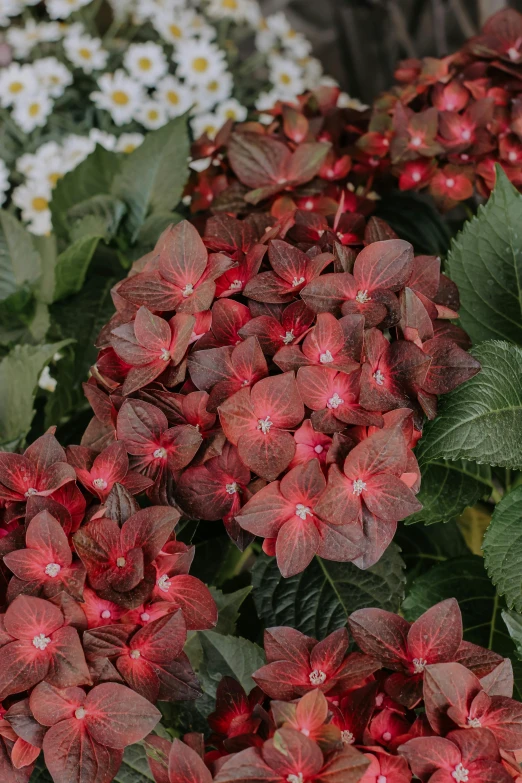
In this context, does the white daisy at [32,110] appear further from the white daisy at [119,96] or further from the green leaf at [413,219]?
the green leaf at [413,219]

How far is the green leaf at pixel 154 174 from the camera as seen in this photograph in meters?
0.83

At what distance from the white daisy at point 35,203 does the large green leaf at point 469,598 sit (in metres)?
0.85

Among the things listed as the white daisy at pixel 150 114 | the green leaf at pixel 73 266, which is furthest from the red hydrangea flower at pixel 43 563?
the white daisy at pixel 150 114

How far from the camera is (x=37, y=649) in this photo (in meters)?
0.42

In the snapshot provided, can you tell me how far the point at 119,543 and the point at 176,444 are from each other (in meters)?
0.07

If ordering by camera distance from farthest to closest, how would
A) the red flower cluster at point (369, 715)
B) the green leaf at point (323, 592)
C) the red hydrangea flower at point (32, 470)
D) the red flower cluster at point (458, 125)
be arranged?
the red flower cluster at point (458, 125), the green leaf at point (323, 592), the red hydrangea flower at point (32, 470), the red flower cluster at point (369, 715)

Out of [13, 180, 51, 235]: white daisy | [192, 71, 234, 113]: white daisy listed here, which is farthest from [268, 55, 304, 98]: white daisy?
[13, 180, 51, 235]: white daisy

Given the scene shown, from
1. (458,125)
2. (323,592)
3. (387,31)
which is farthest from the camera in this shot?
(387,31)

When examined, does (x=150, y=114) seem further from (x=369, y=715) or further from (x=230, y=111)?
(x=369, y=715)

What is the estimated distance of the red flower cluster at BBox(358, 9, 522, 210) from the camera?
0.71 m

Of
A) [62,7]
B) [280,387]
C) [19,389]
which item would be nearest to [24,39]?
[62,7]

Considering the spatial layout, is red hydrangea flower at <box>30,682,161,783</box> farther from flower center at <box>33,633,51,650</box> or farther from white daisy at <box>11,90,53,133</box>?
white daisy at <box>11,90,53,133</box>

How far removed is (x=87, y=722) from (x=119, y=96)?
3.51 ft

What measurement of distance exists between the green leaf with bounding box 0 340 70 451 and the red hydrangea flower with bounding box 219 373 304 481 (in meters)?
0.27
